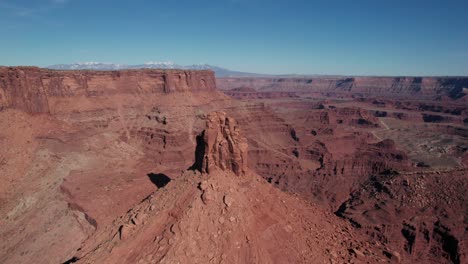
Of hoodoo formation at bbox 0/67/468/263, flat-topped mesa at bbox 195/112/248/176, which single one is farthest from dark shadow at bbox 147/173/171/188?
flat-topped mesa at bbox 195/112/248/176

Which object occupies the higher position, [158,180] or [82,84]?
[82,84]

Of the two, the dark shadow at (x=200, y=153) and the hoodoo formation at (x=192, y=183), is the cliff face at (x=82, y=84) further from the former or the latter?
the dark shadow at (x=200, y=153)

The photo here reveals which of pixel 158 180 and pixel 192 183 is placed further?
pixel 158 180

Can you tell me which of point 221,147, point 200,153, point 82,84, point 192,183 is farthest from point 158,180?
point 82,84

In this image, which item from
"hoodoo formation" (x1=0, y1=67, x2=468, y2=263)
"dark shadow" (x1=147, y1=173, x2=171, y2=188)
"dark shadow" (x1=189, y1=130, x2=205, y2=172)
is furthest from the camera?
"dark shadow" (x1=147, y1=173, x2=171, y2=188)

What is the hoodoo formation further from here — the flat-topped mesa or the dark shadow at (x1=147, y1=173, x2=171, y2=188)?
the dark shadow at (x1=147, y1=173, x2=171, y2=188)

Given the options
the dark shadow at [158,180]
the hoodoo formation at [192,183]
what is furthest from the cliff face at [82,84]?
the dark shadow at [158,180]

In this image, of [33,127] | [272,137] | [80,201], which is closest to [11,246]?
[80,201]

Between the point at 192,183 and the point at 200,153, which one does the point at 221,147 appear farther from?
the point at 192,183
